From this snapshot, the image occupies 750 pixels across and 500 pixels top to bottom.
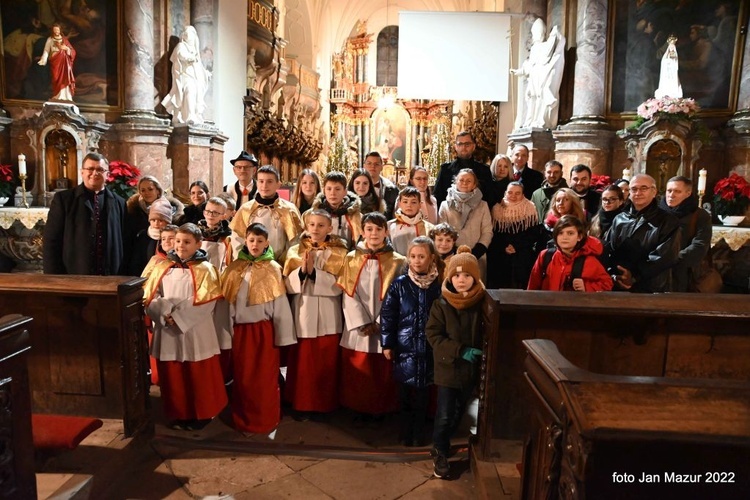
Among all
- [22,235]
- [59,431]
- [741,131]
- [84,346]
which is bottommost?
[59,431]

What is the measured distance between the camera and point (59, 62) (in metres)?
7.91

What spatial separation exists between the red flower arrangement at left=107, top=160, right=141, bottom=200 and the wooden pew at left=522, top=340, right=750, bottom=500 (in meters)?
6.83

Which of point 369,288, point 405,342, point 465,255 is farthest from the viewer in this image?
point 369,288

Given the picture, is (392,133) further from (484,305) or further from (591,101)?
(484,305)

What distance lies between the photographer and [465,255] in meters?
2.79

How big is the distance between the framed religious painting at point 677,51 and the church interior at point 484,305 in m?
0.03

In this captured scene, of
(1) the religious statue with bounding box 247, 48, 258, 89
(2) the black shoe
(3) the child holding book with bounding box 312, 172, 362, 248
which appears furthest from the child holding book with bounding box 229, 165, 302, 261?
(1) the religious statue with bounding box 247, 48, 258, 89

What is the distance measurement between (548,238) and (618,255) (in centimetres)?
78

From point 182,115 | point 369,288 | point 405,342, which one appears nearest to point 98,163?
point 369,288

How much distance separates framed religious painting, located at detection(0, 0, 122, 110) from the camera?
803 cm

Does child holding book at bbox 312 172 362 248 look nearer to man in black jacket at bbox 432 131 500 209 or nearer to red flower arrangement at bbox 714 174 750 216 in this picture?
man in black jacket at bbox 432 131 500 209

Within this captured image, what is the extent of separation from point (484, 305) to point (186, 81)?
7628 mm

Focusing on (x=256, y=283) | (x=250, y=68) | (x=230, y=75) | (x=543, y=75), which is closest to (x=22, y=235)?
(x=230, y=75)

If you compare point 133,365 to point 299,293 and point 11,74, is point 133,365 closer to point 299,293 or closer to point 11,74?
point 299,293
